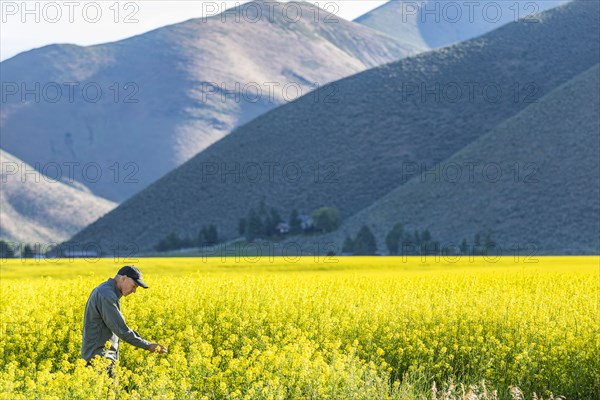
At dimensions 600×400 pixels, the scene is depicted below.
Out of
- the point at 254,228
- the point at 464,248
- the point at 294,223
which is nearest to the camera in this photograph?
the point at 464,248

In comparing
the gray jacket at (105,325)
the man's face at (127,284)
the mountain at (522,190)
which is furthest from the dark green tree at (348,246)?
the man's face at (127,284)

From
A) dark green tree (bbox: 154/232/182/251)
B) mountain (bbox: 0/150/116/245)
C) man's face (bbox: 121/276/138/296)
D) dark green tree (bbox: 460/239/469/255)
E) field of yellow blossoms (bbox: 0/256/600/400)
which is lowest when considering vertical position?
field of yellow blossoms (bbox: 0/256/600/400)

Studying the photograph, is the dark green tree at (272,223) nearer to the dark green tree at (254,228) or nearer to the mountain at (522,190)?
the dark green tree at (254,228)

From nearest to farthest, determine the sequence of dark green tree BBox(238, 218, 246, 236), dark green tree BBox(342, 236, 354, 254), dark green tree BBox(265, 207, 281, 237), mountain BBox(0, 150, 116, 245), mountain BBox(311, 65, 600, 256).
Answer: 1. mountain BBox(311, 65, 600, 256)
2. dark green tree BBox(342, 236, 354, 254)
3. dark green tree BBox(265, 207, 281, 237)
4. dark green tree BBox(238, 218, 246, 236)
5. mountain BBox(0, 150, 116, 245)

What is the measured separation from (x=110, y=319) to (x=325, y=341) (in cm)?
447

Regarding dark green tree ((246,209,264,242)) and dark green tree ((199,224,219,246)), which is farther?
dark green tree ((199,224,219,246))

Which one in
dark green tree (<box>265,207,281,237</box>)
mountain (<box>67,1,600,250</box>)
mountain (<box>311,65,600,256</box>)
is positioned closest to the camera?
mountain (<box>311,65,600,256</box>)

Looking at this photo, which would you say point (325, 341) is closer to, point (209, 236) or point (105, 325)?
point (105, 325)

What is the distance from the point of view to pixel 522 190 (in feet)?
264

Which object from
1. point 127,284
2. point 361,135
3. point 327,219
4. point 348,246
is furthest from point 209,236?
Answer: point 127,284

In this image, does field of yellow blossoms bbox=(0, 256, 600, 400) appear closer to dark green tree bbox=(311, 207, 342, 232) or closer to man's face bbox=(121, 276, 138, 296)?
man's face bbox=(121, 276, 138, 296)

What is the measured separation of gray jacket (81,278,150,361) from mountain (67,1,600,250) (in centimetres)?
8387

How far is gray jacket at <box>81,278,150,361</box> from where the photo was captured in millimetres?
10305

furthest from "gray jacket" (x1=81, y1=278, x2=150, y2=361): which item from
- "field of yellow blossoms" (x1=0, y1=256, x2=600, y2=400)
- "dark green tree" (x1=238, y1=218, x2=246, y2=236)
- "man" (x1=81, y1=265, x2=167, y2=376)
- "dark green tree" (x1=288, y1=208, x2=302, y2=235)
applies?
"dark green tree" (x1=238, y1=218, x2=246, y2=236)
